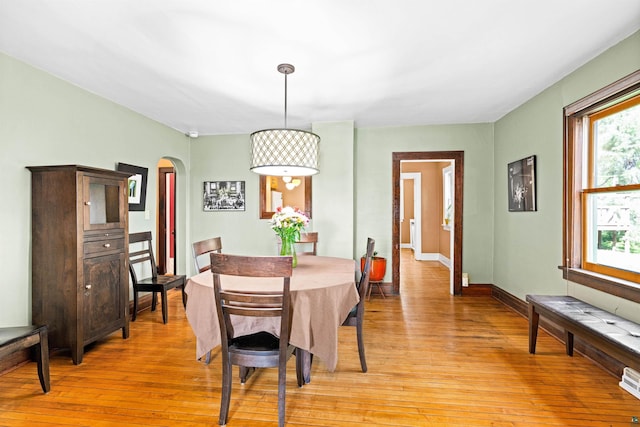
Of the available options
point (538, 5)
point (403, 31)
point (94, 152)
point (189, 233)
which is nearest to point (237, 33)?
point (403, 31)

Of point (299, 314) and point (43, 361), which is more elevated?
point (299, 314)

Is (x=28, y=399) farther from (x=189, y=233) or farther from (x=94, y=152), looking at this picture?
(x=189, y=233)

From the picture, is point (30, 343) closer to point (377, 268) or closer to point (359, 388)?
point (359, 388)

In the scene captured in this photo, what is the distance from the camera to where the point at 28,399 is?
88.5 inches

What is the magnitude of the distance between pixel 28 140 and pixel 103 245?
106 cm

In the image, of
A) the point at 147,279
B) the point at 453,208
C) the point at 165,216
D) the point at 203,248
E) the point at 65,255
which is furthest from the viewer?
the point at 165,216

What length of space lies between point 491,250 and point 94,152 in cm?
526

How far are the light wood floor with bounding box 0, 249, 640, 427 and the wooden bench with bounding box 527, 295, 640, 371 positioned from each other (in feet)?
1.21

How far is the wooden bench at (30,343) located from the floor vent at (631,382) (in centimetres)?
402

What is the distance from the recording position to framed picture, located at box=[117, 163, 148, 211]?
411 centimetres

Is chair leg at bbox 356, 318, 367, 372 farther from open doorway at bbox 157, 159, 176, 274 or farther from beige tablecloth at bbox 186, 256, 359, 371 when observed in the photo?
open doorway at bbox 157, 159, 176, 274

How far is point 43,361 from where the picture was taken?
90.7 inches

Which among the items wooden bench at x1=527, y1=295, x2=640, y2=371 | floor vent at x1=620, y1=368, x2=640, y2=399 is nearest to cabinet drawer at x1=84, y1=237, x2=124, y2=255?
wooden bench at x1=527, y1=295, x2=640, y2=371

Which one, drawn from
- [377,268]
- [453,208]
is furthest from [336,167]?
[453,208]
